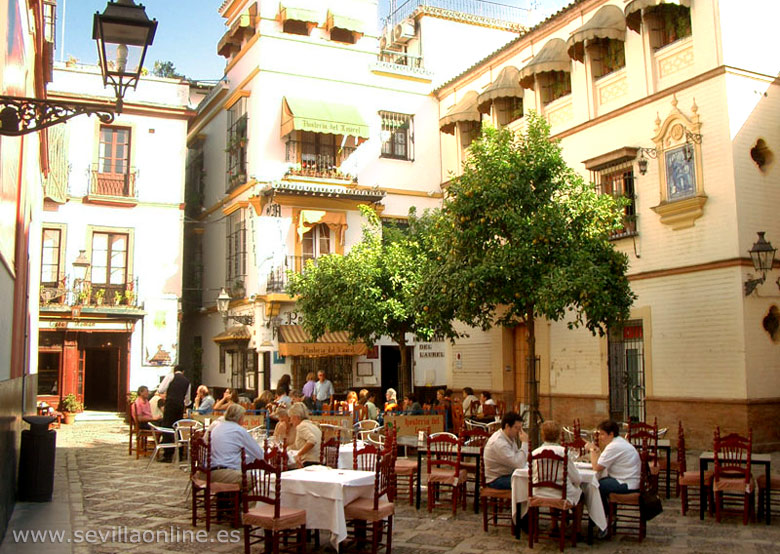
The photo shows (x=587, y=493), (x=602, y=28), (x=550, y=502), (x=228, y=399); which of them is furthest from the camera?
(x=602, y=28)

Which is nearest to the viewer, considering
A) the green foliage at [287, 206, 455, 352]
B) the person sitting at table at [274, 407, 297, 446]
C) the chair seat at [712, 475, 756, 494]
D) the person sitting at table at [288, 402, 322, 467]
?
the chair seat at [712, 475, 756, 494]

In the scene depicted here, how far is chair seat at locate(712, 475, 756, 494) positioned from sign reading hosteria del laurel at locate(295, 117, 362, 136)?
16.8m

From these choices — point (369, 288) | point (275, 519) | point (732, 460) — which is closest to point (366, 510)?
point (275, 519)

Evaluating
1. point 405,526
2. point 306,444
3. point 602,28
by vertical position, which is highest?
point 602,28

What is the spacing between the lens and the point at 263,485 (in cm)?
768

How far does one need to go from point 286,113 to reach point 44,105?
18088 mm

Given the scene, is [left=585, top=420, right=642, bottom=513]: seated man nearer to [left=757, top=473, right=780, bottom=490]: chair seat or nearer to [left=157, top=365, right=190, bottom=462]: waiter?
[left=757, top=473, right=780, bottom=490]: chair seat

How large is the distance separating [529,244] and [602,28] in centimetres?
654

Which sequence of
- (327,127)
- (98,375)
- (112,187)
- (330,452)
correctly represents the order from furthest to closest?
(98,375) → (112,187) → (327,127) → (330,452)

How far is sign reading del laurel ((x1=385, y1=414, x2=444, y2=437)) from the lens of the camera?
48.8ft

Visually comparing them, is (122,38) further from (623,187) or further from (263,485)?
(623,187)

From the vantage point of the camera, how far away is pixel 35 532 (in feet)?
28.2

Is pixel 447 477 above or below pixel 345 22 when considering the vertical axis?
below

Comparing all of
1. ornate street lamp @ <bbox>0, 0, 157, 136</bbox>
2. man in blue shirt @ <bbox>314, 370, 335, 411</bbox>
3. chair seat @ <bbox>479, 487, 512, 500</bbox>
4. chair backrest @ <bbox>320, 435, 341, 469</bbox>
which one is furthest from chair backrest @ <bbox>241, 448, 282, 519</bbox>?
man in blue shirt @ <bbox>314, 370, 335, 411</bbox>
